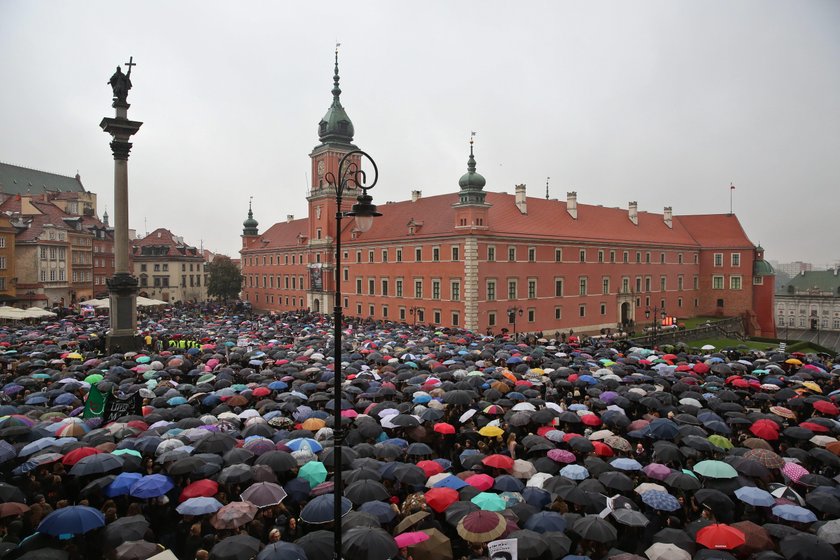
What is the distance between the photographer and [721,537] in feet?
28.2

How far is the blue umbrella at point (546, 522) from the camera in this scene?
352 inches

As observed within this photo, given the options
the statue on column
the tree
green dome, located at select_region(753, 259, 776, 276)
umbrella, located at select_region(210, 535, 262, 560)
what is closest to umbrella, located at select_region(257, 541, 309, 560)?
umbrella, located at select_region(210, 535, 262, 560)

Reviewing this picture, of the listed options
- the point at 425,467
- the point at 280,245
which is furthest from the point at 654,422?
the point at 280,245

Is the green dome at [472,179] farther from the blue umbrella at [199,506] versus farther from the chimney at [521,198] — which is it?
the blue umbrella at [199,506]

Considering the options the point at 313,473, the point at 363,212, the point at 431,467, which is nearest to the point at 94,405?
the point at 313,473

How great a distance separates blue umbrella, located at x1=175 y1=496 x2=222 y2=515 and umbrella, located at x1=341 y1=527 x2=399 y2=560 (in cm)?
277

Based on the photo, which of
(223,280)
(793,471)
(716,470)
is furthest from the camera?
(223,280)

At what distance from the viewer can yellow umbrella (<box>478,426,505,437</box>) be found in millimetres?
13842

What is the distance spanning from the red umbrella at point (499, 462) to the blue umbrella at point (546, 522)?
251cm

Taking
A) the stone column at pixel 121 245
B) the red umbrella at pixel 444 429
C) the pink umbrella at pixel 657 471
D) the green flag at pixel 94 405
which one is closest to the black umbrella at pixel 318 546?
the red umbrella at pixel 444 429

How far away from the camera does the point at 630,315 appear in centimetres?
5716

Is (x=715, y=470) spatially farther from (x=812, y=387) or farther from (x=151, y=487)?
(x=151, y=487)

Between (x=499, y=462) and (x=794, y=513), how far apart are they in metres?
5.35

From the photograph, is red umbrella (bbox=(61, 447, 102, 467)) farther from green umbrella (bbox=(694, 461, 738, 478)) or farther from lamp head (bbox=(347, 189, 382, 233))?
green umbrella (bbox=(694, 461, 738, 478))
